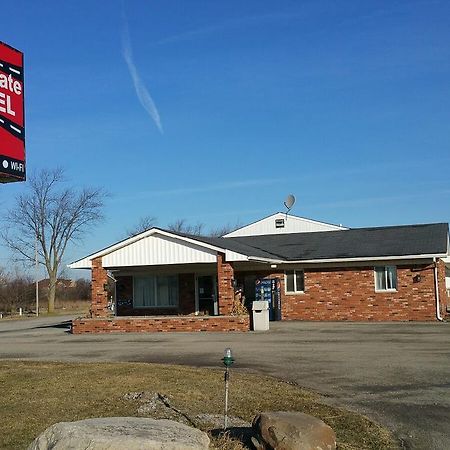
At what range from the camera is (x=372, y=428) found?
323 inches

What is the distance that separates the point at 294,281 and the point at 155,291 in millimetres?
6472

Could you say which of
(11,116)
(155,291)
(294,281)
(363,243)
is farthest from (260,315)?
(11,116)

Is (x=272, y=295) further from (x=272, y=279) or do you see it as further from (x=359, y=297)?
(x=359, y=297)

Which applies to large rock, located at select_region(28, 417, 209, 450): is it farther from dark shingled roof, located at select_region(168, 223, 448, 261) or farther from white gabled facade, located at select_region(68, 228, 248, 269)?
dark shingled roof, located at select_region(168, 223, 448, 261)

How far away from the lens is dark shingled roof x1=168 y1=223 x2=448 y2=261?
26.1m

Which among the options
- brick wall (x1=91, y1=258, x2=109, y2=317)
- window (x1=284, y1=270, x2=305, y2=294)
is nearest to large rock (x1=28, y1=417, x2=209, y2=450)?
brick wall (x1=91, y1=258, x2=109, y2=317)

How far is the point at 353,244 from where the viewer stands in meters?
28.8

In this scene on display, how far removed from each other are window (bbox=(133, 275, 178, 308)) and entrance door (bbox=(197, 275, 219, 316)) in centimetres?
108

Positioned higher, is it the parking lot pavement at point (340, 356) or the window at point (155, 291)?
the window at point (155, 291)

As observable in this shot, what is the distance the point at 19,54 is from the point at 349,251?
18.4 m

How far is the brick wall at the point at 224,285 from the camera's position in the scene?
24062 mm

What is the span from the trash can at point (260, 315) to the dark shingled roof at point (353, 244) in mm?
2539

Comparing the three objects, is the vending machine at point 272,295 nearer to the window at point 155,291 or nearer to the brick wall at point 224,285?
the brick wall at point 224,285

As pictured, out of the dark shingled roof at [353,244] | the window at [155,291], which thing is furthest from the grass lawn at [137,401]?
the window at [155,291]
